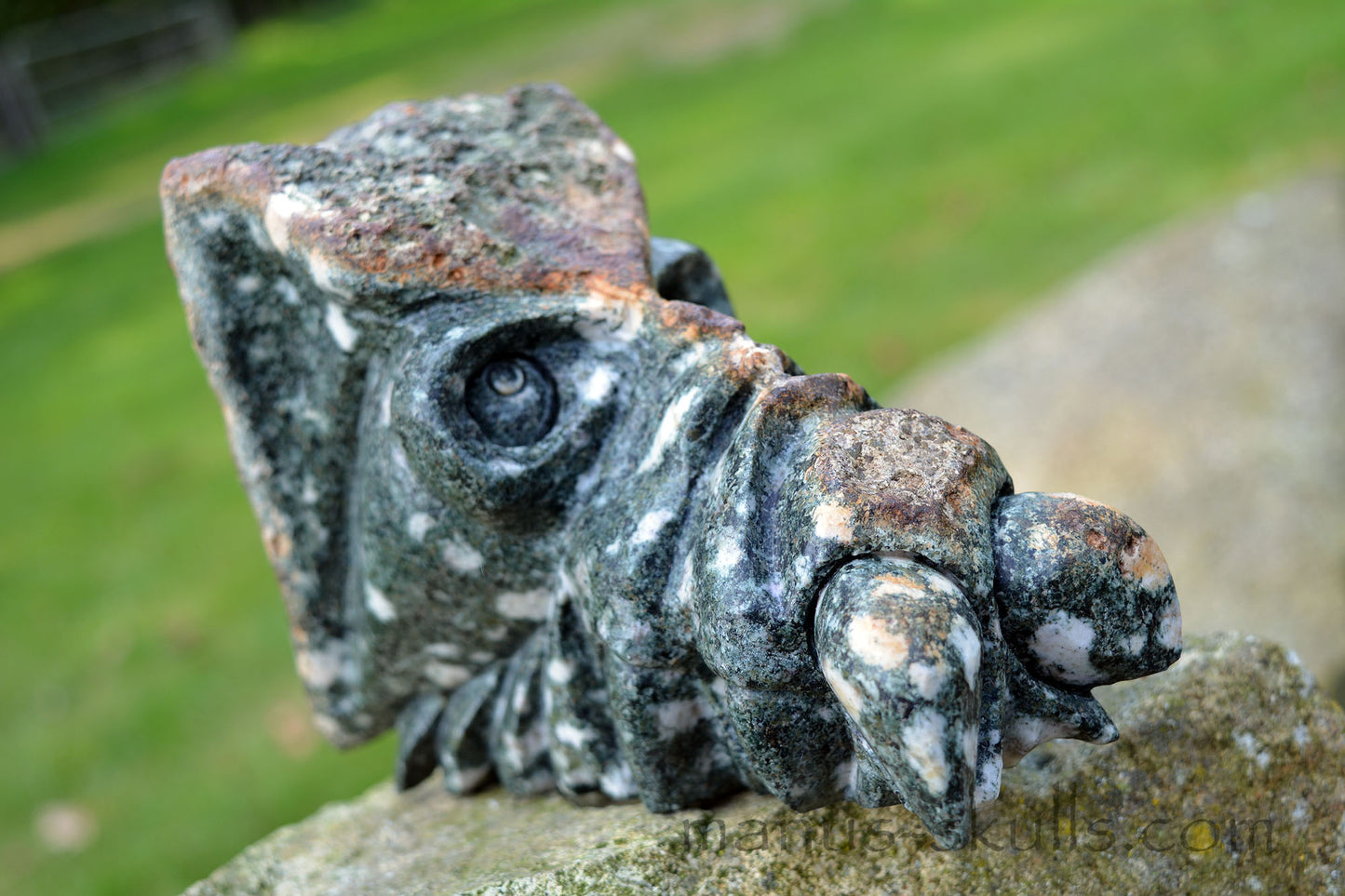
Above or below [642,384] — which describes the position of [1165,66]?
below

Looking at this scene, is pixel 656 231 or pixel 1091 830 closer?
pixel 1091 830

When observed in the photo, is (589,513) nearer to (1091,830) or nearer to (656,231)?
(1091,830)

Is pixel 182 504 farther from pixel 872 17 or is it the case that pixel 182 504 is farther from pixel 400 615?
pixel 872 17

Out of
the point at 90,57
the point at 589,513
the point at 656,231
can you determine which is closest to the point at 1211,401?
the point at 589,513

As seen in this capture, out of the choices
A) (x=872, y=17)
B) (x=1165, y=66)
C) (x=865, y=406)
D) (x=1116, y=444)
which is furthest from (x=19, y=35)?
(x=865, y=406)

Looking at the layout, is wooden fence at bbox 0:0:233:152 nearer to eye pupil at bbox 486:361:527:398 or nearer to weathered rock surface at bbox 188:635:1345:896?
eye pupil at bbox 486:361:527:398

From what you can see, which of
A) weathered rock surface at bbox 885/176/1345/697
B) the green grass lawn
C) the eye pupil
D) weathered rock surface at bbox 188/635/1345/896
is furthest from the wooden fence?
weathered rock surface at bbox 188/635/1345/896

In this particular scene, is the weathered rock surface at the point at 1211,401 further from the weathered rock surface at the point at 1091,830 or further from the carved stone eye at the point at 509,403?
the carved stone eye at the point at 509,403
